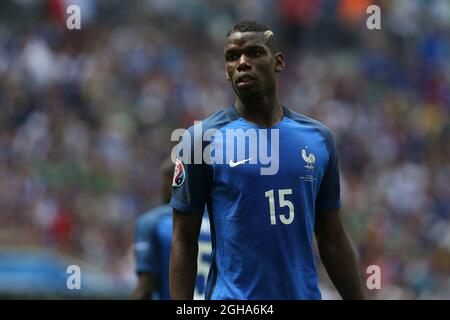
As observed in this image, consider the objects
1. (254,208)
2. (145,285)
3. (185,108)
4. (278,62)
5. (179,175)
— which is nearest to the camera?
(254,208)

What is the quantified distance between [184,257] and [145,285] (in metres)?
2.36

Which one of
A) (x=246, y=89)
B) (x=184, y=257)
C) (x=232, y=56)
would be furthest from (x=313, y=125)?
(x=184, y=257)

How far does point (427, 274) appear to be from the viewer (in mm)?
14258

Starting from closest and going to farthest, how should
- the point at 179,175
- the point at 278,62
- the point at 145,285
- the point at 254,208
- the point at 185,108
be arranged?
the point at 254,208 → the point at 179,175 → the point at 278,62 → the point at 145,285 → the point at 185,108

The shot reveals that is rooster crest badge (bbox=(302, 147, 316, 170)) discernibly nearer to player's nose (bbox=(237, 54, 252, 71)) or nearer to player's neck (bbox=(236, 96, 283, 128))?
player's neck (bbox=(236, 96, 283, 128))

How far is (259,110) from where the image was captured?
5727 millimetres

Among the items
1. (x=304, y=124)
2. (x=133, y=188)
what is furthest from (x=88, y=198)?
(x=304, y=124)

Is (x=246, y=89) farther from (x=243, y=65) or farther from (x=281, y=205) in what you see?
(x=281, y=205)

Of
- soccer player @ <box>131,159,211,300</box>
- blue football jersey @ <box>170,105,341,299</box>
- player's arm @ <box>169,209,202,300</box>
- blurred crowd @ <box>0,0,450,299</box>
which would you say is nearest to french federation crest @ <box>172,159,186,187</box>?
blue football jersey @ <box>170,105,341,299</box>

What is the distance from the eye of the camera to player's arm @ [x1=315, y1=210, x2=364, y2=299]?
585 centimetres

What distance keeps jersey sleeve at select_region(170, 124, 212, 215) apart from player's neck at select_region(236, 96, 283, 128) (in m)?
0.31

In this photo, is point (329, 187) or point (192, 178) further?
point (329, 187)
